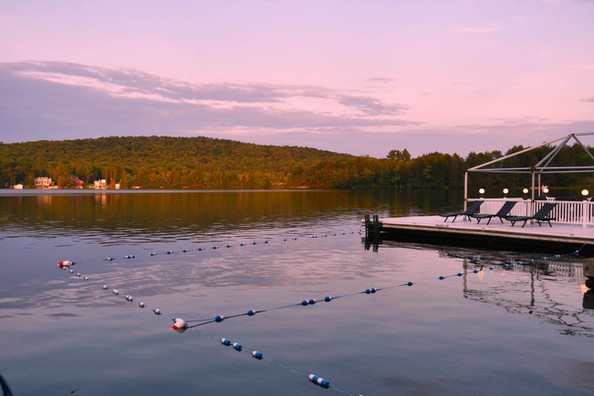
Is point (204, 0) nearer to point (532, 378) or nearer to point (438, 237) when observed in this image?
A: point (438, 237)

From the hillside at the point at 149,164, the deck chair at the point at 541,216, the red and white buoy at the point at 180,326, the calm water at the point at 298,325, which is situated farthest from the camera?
the hillside at the point at 149,164

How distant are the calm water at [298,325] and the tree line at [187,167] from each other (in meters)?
101

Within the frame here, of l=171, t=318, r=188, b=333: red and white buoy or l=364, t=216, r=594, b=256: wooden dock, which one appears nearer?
l=171, t=318, r=188, b=333: red and white buoy

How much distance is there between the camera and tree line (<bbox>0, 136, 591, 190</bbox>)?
387 ft

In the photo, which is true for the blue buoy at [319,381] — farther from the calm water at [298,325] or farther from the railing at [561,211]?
the railing at [561,211]

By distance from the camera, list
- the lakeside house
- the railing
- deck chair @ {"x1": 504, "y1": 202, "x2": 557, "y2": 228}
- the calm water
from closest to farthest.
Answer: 1. the calm water
2. deck chair @ {"x1": 504, "y1": 202, "x2": 557, "y2": 228}
3. the railing
4. the lakeside house

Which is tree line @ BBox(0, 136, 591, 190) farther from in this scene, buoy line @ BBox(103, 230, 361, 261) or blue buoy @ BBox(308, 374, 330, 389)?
blue buoy @ BBox(308, 374, 330, 389)

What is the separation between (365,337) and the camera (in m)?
7.66

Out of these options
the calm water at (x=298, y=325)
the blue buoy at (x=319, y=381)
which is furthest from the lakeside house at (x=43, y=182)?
the blue buoy at (x=319, y=381)

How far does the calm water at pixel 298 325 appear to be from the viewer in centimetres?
608

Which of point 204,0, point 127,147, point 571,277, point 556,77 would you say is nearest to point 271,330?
point 571,277

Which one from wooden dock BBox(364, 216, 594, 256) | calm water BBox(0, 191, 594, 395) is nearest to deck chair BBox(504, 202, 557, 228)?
wooden dock BBox(364, 216, 594, 256)

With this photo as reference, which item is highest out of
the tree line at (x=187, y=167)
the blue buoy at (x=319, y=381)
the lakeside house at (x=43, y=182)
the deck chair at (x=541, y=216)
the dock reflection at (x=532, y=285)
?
the tree line at (x=187, y=167)

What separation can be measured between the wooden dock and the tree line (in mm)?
93550
